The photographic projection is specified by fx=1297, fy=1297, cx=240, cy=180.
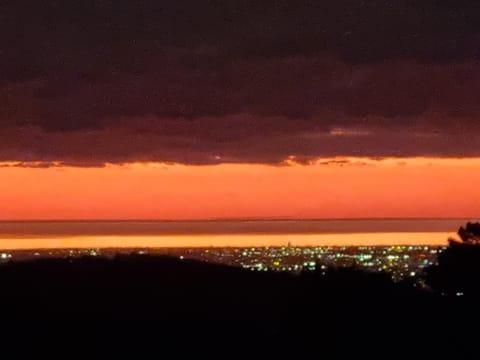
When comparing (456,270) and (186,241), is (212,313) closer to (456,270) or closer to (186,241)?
(456,270)

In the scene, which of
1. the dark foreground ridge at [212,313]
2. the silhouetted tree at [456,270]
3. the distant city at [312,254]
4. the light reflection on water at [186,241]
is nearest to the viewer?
the dark foreground ridge at [212,313]

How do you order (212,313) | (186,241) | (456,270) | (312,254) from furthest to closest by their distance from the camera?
1. (186,241)
2. (312,254)
3. (456,270)
4. (212,313)

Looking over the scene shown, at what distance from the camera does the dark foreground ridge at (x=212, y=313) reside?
20.2 metres

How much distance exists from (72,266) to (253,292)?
11.9 feet

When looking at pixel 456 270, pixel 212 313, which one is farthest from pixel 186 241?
pixel 212 313

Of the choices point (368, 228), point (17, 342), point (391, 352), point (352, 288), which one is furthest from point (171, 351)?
point (368, 228)

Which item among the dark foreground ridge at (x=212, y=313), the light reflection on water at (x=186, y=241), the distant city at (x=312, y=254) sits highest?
the light reflection on water at (x=186, y=241)

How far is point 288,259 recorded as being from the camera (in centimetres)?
5225

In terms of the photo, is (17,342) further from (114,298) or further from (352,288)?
(352,288)

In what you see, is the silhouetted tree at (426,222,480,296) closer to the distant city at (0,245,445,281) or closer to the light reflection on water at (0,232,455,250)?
the distant city at (0,245,445,281)

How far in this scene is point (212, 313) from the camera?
21.8 metres

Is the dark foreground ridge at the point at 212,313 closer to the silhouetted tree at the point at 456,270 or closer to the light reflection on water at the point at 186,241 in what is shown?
the silhouetted tree at the point at 456,270

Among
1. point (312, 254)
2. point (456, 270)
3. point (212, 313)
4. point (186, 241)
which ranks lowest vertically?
point (212, 313)

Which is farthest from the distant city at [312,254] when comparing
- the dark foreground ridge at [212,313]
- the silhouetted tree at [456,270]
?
the dark foreground ridge at [212,313]
